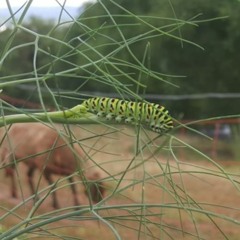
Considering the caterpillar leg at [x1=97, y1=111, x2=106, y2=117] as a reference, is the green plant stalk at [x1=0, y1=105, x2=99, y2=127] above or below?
below

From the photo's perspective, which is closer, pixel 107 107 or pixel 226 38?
pixel 107 107

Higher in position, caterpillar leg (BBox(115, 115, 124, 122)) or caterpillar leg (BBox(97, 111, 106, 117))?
caterpillar leg (BBox(97, 111, 106, 117))

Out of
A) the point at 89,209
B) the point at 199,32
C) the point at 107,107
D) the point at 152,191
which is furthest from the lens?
the point at 199,32

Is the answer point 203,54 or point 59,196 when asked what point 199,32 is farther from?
point 59,196

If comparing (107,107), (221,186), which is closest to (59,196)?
(221,186)

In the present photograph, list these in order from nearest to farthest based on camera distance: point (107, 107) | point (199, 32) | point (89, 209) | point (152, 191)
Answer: point (89, 209)
point (107, 107)
point (152, 191)
point (199, 32)

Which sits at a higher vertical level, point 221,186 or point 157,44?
point 157,44

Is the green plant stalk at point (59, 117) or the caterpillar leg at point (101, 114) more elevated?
the caterpillar leg at point (101, 114)

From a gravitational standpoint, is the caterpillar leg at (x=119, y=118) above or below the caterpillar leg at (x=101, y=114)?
below
